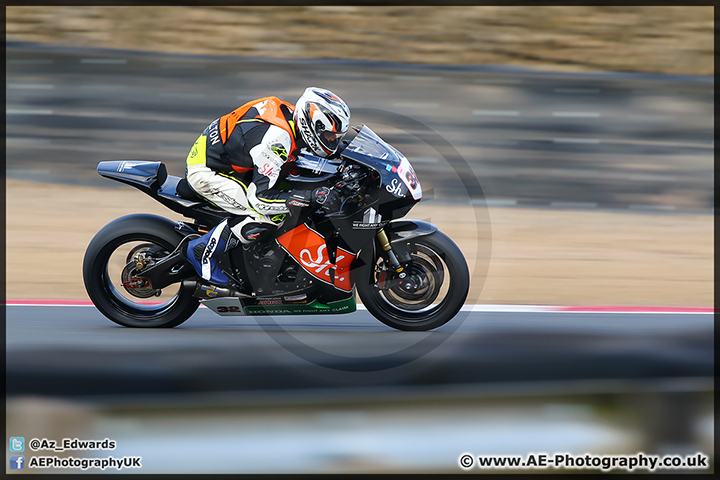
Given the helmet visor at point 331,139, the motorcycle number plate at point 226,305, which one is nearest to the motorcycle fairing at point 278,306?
the motorcycle number plate at point 226,305

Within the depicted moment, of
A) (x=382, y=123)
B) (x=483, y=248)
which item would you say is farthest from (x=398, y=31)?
(x=483, y=248)

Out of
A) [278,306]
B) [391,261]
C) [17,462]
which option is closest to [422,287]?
[391,261]

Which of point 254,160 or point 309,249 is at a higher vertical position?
point 254,160

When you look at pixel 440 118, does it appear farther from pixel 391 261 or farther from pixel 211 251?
pixel 211 251

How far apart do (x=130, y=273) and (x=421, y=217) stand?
4.46 metres

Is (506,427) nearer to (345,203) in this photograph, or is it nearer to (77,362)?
(345,203)

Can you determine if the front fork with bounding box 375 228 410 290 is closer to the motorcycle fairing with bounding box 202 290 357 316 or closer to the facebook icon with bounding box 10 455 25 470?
the motorcycle fairing with bounding box 202 290 357 316

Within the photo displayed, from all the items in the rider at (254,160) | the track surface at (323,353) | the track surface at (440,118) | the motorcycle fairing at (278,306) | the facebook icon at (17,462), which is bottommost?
the facebook icon at (17,462)

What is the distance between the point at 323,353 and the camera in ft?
15.1

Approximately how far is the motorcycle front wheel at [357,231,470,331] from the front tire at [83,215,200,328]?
4.13ft

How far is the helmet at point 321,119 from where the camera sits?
457cm

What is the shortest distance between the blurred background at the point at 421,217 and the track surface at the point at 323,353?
0.07 ft

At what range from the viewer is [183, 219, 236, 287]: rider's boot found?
4.82 m

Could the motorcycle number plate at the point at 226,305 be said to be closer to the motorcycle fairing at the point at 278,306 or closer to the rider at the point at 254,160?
the motorcycle fairing at the point at 278,306
